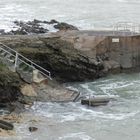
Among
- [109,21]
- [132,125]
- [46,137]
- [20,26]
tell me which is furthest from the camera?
[109,21]

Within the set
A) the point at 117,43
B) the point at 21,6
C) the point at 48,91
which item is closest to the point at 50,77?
the point at 48,91

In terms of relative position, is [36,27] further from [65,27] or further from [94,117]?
[94,117]

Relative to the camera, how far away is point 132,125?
94.1 feet

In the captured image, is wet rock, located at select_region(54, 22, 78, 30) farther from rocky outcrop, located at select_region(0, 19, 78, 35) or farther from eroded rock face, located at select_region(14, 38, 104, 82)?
eroded rock face, located at select_region(14, 38, 104, 82)

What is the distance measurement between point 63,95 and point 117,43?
774 centimetres

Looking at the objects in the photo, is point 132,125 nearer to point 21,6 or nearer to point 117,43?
point 117,43

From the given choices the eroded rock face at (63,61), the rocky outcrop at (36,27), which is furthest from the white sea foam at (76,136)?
the rocky outcrop at (36,27)

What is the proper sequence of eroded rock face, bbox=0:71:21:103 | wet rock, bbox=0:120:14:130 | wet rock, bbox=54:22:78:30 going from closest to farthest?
wet rock, bbox=0:120:14:130, eroded rock face, bbox=0:71:21:103, wet rock, bbox=54:22:78:30

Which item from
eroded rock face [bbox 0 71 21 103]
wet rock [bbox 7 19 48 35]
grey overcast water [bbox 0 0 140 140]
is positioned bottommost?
grey overcast water [bbox 0 0 140 140]

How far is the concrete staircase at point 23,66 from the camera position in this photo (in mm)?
32375

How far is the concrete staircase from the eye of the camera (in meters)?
32.4

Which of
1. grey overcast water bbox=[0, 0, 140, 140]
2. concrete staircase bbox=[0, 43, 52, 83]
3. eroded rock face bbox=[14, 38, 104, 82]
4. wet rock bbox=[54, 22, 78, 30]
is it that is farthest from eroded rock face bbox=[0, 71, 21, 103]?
wet rock bbox=[54, 22, 78, 30]

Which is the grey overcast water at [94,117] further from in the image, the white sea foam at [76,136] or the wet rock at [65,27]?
the wet rock at [65,27]

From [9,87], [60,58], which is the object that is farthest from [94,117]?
[60,58]
